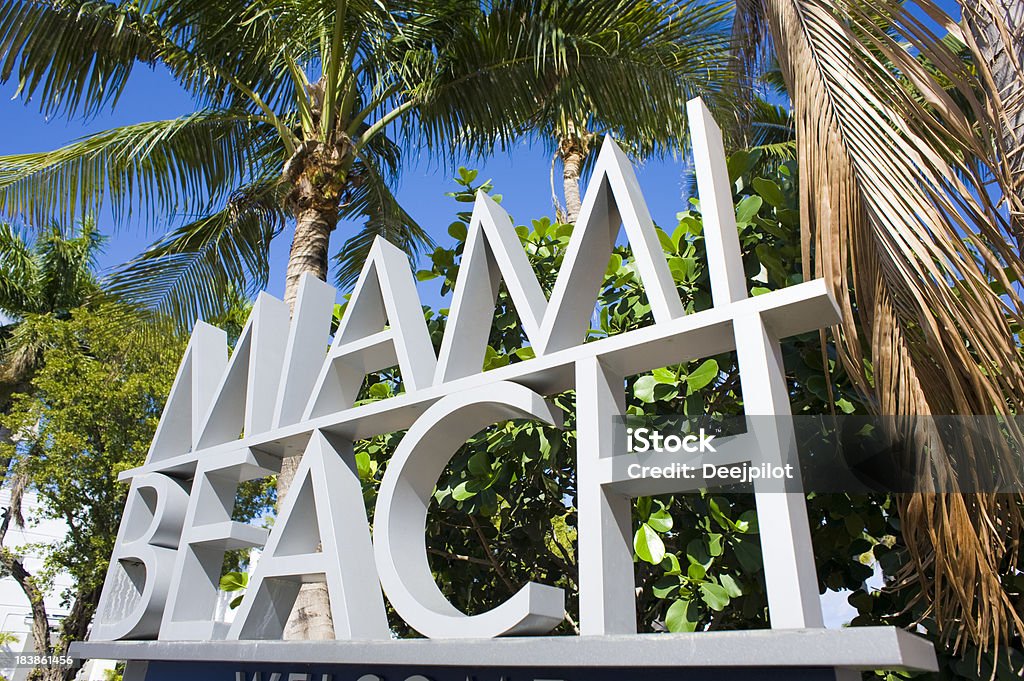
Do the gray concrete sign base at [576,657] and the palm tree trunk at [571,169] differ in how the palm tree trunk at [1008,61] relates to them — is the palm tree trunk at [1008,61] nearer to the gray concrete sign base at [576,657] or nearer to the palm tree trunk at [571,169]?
the gray concrete sign base at [576,657]

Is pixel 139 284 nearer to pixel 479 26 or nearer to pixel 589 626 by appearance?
pixel 479 26

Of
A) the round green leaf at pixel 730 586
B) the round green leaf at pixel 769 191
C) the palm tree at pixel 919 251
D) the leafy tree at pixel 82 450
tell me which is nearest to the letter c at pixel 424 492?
the round green leaf at pixel 730 586

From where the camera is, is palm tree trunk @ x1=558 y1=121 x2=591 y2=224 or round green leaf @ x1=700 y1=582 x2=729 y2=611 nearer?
round green leaf @ x1=700 y1=582 x2=729 y2=611

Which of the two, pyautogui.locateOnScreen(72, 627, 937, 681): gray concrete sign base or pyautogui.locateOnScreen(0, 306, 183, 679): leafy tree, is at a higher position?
pyautogui.locateOnScreen(0, 306, 183, 679): leafy tree

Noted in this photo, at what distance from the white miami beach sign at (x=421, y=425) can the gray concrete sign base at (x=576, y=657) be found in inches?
3.0

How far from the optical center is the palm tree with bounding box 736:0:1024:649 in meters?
2.14

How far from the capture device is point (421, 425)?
255 cm

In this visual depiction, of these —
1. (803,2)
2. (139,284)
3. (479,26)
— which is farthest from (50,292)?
(803,2)

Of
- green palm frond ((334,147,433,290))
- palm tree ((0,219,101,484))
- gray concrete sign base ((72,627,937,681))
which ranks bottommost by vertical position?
gray concrete sign base ((72,627,937,681))

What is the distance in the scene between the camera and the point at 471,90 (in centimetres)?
689

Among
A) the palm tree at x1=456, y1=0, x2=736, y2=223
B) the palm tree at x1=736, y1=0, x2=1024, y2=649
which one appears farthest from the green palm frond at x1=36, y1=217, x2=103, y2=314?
the palm tree at x1=736, y1=0, x2=1024, y2=649

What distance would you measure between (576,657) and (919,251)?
148 centimetres

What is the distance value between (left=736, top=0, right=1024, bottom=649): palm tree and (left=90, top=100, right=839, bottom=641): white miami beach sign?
38 centimetres

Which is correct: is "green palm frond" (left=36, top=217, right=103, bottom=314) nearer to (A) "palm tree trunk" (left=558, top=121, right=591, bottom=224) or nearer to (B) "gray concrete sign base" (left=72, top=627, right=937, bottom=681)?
(A) "palm tree trunk" (left=558, top=121, right=591, bottom=224)
